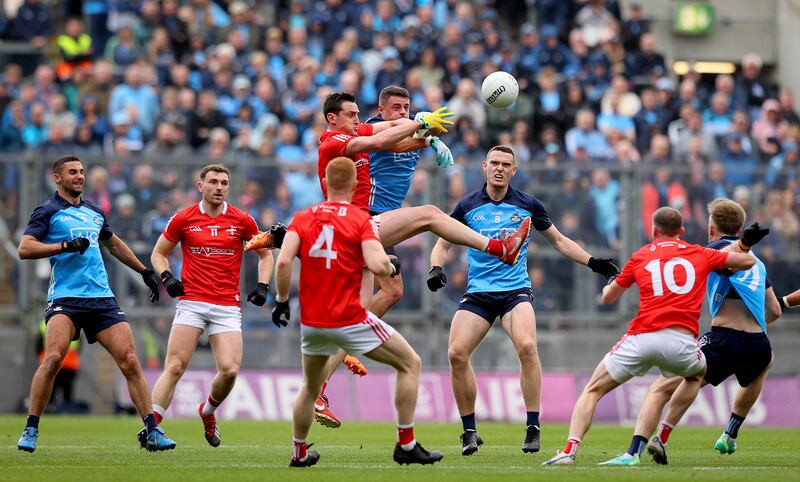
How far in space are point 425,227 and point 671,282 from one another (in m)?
2.41

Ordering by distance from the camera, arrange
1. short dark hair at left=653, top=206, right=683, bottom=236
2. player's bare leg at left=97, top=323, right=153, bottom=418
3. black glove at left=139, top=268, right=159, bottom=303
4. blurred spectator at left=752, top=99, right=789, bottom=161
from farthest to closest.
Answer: blurred spectator at left=752, top=99, right=789, bottom=161
black glove at left=139, top=268, right=159, bottom=303
player's bare leg at left=97, top=323, right=153, bottom=418
short dark hair at left=653, top=206, right=683, bottom=236

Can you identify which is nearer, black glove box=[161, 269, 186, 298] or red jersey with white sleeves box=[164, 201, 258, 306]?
black glove box=[161, 269, 186, 298]

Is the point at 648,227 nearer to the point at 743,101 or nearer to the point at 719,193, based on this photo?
the point at 719,193

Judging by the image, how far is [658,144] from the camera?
23312mm

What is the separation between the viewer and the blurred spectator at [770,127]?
2467 centimetres

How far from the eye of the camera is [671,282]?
37.7 ft

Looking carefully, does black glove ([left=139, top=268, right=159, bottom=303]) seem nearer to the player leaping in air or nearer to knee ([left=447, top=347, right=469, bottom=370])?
the player leaping in air

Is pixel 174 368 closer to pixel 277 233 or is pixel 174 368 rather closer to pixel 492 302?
pixel 277 233

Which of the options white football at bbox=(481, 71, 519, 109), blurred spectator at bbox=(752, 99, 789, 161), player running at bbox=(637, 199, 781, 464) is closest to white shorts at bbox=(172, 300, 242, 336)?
white football at bbox=(481, 71, 519, 109)

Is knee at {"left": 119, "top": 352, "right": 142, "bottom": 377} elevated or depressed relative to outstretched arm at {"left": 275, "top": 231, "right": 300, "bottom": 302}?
depressed

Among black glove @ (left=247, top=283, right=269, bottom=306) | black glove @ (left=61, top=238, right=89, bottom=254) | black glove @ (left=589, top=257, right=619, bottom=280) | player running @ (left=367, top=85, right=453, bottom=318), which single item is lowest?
black glove @ (left=247, top=283, right=269, bottom=306)

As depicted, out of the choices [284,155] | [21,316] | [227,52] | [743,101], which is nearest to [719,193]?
[743,101]

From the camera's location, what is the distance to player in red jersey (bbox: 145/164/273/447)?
1373 centimetres

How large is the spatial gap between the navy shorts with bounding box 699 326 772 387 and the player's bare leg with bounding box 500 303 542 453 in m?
1.60
